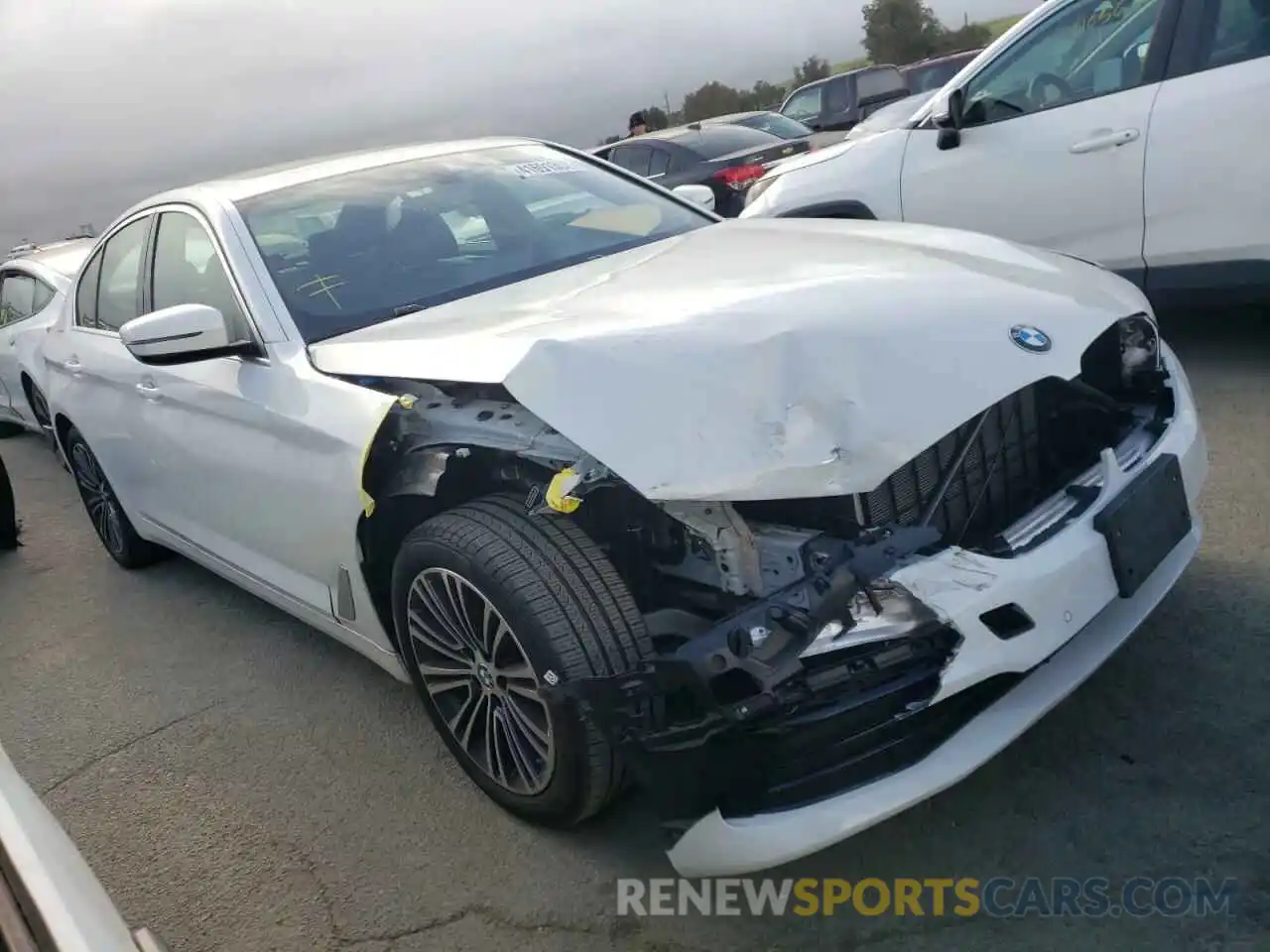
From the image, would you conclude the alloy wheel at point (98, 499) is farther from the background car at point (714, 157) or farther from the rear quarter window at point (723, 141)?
the rear quarter window at point (723, 141)

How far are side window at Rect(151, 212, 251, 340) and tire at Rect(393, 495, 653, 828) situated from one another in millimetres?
1146

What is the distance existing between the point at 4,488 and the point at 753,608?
17.2ft

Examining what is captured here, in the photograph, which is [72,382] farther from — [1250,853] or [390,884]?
[1250,853]

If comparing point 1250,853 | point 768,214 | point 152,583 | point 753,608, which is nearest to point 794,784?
point 753,608

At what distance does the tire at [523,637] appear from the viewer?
2.31 metres

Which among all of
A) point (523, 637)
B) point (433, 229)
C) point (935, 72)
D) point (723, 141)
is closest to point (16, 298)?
point (433, 229)

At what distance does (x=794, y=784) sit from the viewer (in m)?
2.13

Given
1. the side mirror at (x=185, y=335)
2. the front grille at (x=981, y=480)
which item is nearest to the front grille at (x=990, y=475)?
the front grille at (x=981, y=480)

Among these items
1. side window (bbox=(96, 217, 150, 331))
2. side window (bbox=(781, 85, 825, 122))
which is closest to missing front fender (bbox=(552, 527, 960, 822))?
side window (bbox=(96, 217, 150, 331))

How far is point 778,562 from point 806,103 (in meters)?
16.3

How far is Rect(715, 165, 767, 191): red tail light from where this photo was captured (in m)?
9.80

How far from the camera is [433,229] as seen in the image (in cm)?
359

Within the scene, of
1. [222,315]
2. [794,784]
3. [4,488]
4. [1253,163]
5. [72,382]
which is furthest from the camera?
[4,488]

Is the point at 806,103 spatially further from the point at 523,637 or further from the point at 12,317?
the point at 523,637
